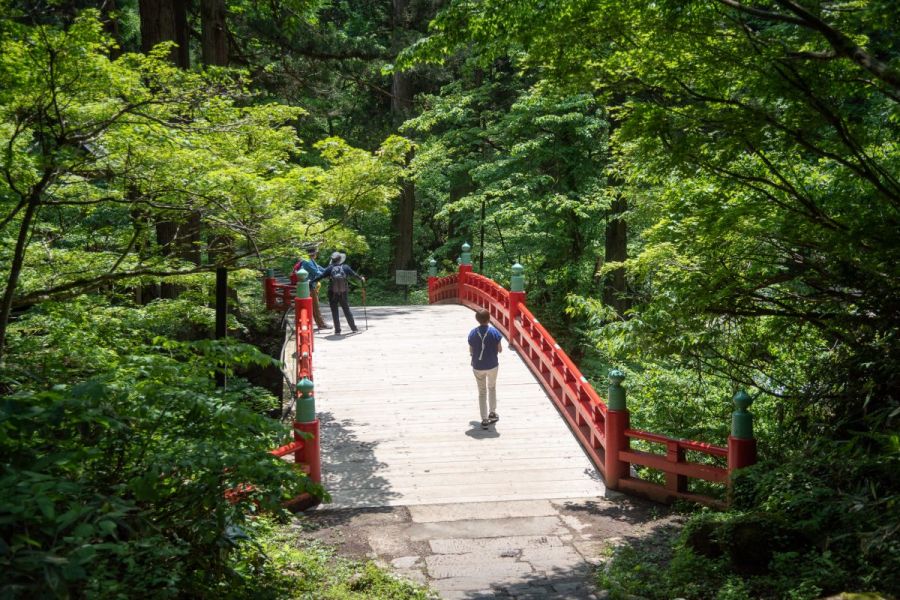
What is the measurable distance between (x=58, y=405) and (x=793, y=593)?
4629 mm

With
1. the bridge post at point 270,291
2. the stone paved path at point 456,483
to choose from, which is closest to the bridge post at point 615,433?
the stone paved path at point 456,483

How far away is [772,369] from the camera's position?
384 inches

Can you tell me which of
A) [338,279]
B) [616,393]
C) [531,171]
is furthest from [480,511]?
[531,171]

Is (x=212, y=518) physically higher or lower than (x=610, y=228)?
lower

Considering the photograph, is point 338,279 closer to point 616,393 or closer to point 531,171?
point 531,171

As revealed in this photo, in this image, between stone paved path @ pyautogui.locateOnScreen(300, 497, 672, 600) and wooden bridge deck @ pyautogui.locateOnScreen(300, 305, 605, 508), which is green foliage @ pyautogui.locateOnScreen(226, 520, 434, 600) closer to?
stone paved path @ pyautogui.locateOnScreen(300, 497, 672, 600)

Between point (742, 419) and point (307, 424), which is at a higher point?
point (742, 419)

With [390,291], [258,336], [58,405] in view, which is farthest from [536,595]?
[390,291]

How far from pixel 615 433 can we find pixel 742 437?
181 centimetres

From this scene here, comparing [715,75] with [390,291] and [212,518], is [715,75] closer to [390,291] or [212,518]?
[212,518]

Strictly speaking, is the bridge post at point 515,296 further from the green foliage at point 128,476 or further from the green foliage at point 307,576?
the green foliage at point 128,476

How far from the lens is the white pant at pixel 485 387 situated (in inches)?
435

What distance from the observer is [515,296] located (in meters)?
14.3

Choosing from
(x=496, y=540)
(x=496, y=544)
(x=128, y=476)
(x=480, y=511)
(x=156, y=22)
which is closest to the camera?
(x=128, y=476)
